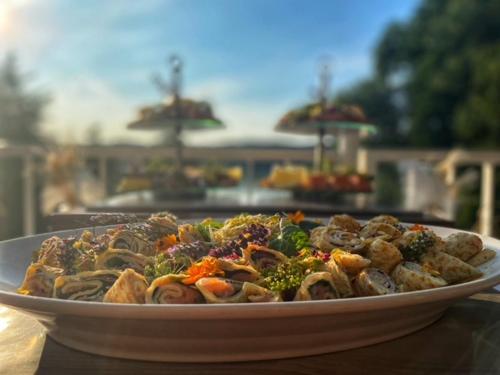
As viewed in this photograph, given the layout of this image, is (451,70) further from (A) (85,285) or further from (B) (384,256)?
(A) (85,285)

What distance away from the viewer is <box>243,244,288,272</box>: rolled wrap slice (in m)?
0.63

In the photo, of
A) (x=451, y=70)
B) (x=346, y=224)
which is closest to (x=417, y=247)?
(x=346, y=224)

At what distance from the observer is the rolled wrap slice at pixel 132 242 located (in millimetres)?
684

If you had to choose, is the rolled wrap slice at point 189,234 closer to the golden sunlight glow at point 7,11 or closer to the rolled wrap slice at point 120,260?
the rolled wrap slice at point 120,260

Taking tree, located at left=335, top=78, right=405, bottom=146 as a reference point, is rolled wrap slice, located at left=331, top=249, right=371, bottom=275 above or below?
below

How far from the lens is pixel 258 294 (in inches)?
20.7

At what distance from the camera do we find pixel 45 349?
0.53 m

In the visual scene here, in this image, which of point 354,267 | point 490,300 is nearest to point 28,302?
point 354,267

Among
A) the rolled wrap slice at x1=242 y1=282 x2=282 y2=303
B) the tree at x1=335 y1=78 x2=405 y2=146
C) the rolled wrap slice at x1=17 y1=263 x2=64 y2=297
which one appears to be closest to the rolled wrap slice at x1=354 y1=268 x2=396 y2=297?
the rolled wrap slice at x1=242 y1=282 x2=282 y2=303

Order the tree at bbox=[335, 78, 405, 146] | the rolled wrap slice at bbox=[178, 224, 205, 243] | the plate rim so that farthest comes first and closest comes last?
the tree at bbox=[335, 78, 405, 146] < the rolled wrap slice at bbox=[178, 224, 205, 243] < the plate rim

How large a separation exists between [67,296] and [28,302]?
0.21 ft

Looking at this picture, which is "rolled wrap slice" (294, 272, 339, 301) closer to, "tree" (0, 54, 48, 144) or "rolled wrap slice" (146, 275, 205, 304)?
"rolled wrap slice" (146, 275, 205, 304)

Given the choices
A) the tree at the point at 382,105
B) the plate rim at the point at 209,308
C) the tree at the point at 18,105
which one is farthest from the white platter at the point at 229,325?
the tree at the point at 18,105

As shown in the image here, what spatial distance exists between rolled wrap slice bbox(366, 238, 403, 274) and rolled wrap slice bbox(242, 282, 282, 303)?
171 millimetres
